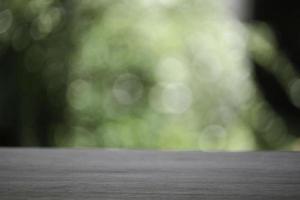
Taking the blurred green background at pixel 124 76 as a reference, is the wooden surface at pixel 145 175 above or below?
above

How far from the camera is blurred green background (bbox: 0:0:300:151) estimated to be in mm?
2609

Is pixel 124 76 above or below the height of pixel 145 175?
below

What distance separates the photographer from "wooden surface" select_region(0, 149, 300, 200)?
0.39 meters

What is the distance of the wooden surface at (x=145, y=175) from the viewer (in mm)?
392

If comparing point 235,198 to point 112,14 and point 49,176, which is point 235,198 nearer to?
point 49,176

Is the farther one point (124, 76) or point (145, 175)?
point (124, 76)

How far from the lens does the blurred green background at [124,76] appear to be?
8.56 feet

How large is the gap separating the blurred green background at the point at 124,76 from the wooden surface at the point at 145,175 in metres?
1.91

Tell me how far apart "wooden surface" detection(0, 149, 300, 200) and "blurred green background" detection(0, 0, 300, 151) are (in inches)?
75.4

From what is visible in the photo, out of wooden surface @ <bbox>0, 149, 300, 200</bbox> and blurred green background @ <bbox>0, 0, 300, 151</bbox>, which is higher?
wooden surface @ <bbox>0, 149, 300, 200</bbox>

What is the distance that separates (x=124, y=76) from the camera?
8.70ft

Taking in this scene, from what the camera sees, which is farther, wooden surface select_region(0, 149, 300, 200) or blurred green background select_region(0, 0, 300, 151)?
blurred green background select_region(0, 0, 300, 151)

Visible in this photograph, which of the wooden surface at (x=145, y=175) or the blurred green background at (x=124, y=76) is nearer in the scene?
the wooden surface at (x=145, y=175)

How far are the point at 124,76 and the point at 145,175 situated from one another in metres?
2.17
